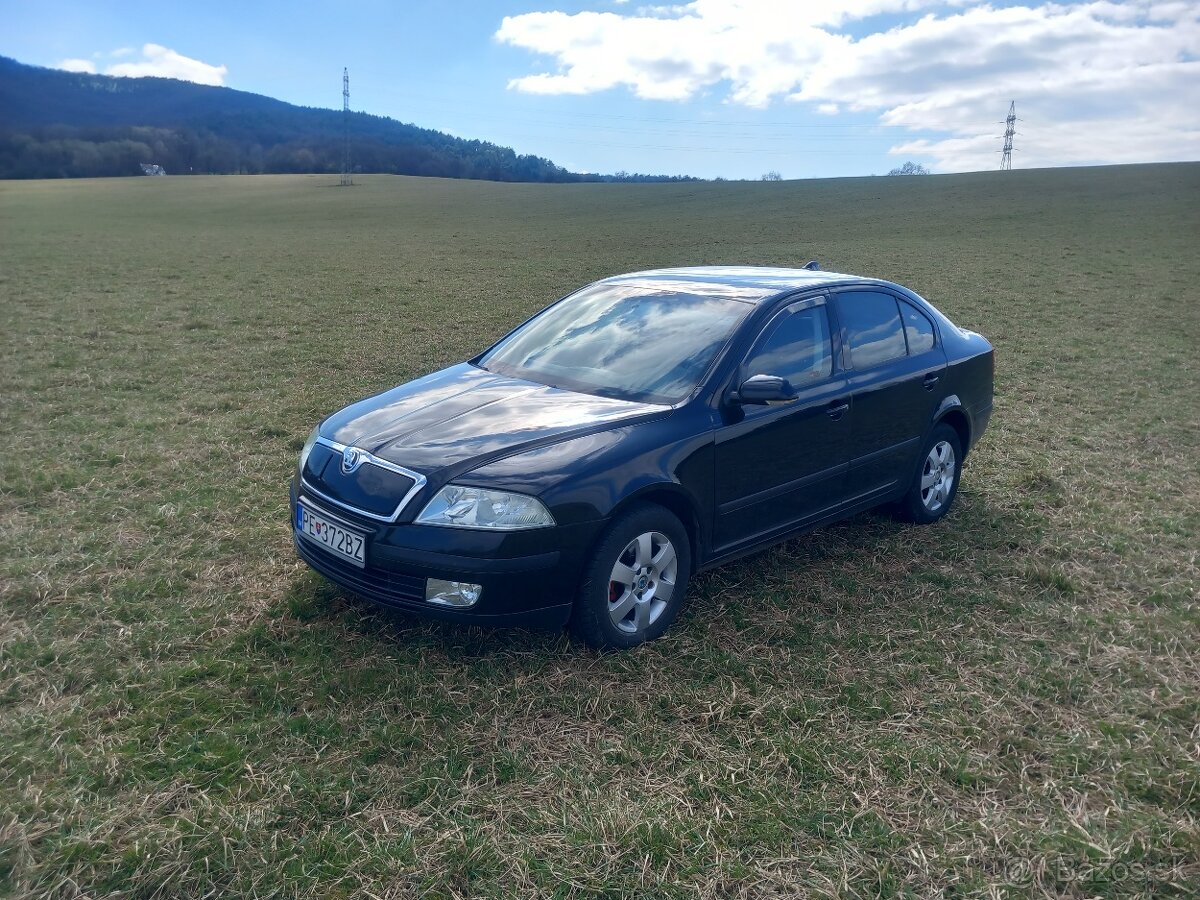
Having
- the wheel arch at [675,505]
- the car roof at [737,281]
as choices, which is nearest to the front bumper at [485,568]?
the wheel arch at [675,505]

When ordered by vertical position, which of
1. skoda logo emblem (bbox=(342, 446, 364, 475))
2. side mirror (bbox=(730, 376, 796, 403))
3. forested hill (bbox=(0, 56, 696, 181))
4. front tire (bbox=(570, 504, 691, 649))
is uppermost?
forested hill (bbox=(0, 56, 696, 181))

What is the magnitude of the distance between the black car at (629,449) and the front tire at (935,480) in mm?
19

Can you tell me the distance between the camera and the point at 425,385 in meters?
4.71

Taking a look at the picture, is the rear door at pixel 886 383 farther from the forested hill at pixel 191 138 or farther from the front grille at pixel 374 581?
the forested hill at pixel 191 138

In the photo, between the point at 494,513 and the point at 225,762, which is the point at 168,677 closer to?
the point at 225,762

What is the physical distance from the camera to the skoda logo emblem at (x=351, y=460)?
3.87 m

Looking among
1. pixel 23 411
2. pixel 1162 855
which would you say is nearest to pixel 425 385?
pixel 1162 855

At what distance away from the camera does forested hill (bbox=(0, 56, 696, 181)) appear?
74062 mm

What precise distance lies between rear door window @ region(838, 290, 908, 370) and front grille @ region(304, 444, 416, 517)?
2623 millimetres

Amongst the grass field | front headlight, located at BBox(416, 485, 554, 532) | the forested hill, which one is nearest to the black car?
front headlight, located at BBox(416, 485, 554, 532)

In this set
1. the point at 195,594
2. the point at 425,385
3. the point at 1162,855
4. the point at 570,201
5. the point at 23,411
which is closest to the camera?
the point at 1162,855

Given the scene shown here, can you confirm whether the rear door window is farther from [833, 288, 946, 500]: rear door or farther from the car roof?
the car roof

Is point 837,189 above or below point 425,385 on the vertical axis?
above

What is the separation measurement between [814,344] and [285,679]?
9.99ft
